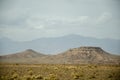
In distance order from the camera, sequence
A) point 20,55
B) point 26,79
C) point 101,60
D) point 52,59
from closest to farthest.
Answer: point 26,79 < point 101,60 < point 52,59 < point 20,55

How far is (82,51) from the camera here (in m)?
73.5

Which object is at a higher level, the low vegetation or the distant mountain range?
the distant mountain range

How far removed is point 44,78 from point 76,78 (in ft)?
7.97

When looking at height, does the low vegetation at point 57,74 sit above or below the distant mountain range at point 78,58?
below

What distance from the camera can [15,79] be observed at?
63.4 ft

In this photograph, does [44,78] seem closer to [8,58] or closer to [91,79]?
[91,79]

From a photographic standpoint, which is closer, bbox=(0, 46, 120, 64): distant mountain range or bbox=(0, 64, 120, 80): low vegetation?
bbox=(0, 64, 120, 80): low vegetation

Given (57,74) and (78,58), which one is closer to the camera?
(57,74)

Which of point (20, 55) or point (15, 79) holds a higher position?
point (20, 55)

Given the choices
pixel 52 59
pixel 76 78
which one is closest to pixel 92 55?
pixel 52 59

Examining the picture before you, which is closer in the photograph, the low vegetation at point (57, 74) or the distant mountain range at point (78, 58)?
the low vegetation at point (57, 74)

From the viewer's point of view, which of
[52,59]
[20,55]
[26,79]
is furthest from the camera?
[20,55]

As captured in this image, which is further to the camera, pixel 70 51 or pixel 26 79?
pixel 70 51

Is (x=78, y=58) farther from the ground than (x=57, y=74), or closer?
farther from the ground
